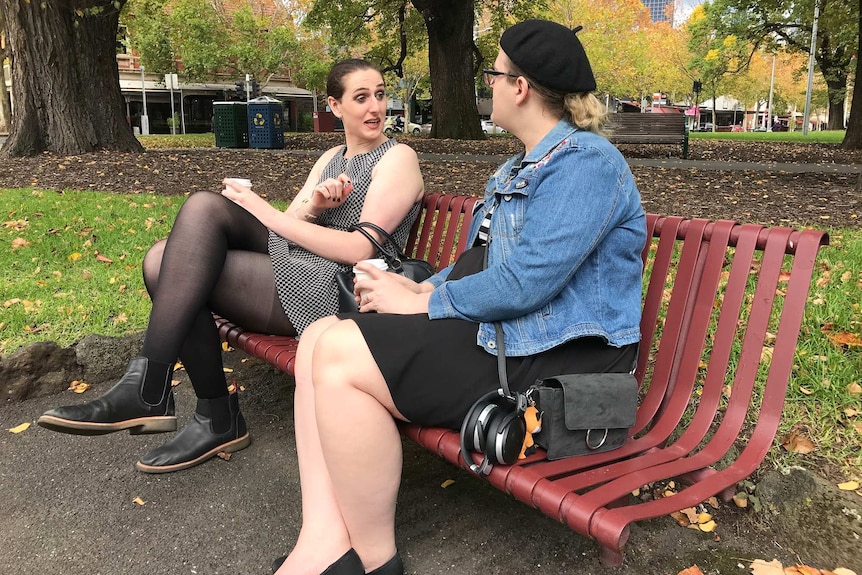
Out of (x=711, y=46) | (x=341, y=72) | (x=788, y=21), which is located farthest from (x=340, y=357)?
(x=711, y=46)

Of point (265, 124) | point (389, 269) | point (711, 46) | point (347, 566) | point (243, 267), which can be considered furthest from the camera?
point (711, 46)

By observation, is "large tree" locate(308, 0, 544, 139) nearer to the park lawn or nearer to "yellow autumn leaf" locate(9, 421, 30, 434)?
the park lawn

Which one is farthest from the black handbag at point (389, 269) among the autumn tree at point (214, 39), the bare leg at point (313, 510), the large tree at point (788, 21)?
the autumn tree at point (214, 39)

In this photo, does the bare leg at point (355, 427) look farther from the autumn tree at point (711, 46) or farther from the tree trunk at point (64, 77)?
the autumn tree at point (711, 46)

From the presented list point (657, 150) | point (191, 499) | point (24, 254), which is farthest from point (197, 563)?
point (657, 150)

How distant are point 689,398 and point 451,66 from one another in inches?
641

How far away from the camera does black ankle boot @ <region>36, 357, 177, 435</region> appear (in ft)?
7.77

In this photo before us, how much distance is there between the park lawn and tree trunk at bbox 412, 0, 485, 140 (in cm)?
1109

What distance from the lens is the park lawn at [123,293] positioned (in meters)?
2.70

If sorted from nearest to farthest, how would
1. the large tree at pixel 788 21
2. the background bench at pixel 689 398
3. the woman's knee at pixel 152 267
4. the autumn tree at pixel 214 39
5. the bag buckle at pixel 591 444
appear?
1. the background bench at pixel 689 398
2. the bag buckle at pixel 591 444
3. the woman's knee at pixel 152 267
4. the large tree at pixel 788 21
5. the autumn tree at pixel 214 39

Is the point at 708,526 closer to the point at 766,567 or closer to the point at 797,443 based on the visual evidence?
the point at 766,567

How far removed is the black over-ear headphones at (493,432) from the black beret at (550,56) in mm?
899

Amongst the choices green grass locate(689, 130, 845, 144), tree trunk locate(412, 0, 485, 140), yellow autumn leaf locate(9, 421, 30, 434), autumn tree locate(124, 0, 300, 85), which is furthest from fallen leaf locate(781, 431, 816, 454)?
autumn tree locate(124, 0, 300, 85)

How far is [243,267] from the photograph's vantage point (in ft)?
9.38
